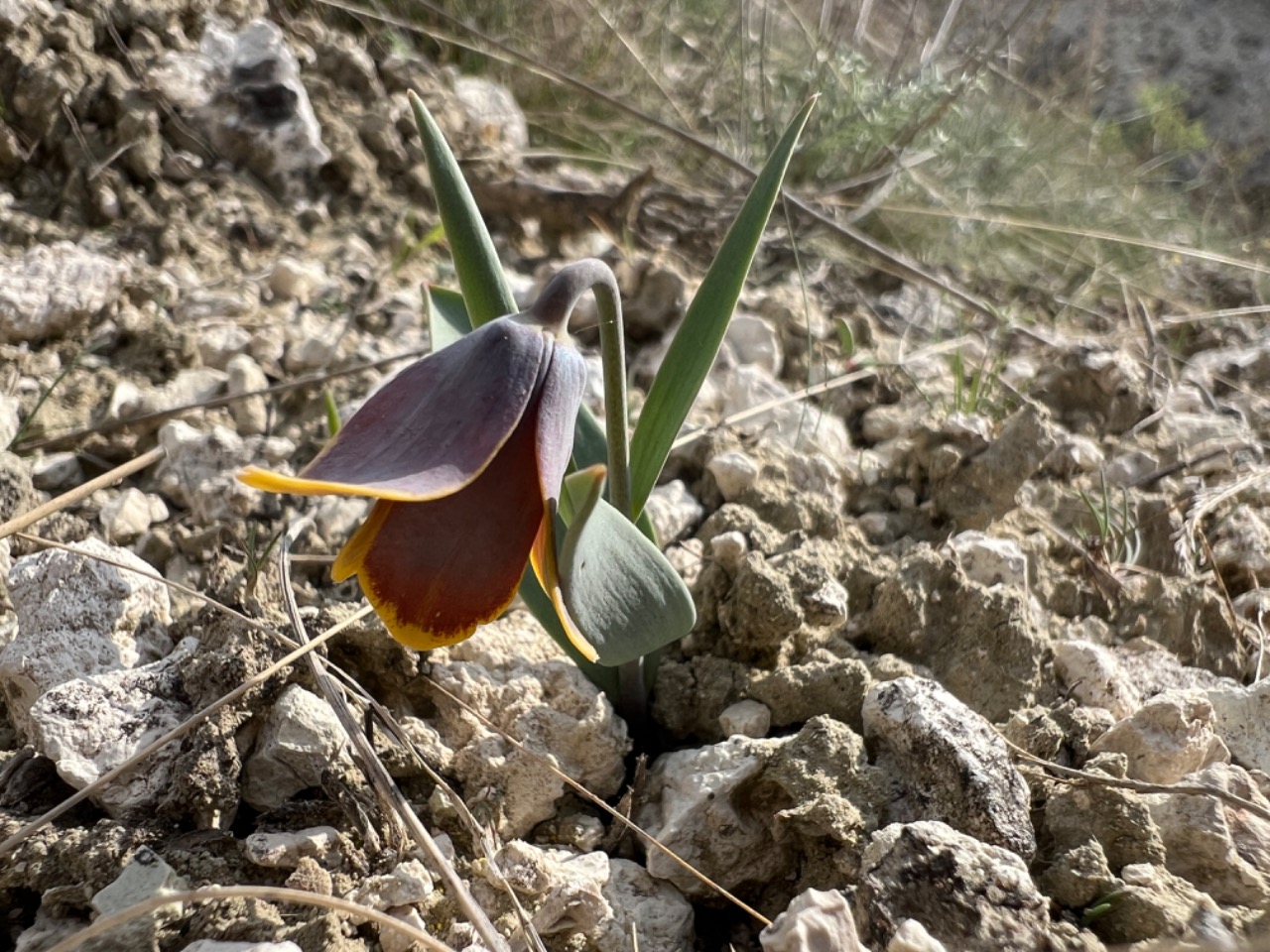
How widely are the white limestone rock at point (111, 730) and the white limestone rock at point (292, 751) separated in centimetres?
10

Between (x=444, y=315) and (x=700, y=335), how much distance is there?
1.29 ft

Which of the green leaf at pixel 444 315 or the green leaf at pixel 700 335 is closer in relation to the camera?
the green leaf at pixel 700 335

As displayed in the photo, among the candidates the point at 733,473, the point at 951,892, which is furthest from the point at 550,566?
the point at 733,473

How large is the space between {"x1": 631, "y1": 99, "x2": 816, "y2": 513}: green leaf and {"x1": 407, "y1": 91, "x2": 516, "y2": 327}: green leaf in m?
0.22

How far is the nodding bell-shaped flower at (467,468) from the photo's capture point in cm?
94

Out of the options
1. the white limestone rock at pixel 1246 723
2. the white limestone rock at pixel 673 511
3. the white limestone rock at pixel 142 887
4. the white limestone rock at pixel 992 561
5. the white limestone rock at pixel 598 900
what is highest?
the white limestone rock at pixel 1246 723

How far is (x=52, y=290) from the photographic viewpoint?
1.83 meters

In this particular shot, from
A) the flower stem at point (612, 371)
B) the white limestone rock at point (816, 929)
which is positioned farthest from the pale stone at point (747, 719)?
the white limestone rock at point (816, 929)

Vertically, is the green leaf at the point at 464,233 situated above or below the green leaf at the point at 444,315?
above

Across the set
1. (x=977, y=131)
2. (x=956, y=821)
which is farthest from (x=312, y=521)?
(x=977, y=131)

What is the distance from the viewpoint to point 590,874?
1.12 metres

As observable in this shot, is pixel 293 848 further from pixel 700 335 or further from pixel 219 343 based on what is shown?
pixel 219 343

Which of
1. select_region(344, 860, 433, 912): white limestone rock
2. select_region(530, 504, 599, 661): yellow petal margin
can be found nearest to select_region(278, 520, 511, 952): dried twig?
select_region(344, 860, 433, 912): white limestone rock

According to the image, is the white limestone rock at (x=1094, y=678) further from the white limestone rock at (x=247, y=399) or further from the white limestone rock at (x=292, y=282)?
the white limestone rock at (x=292, y=282)
